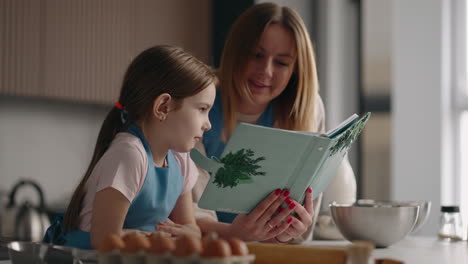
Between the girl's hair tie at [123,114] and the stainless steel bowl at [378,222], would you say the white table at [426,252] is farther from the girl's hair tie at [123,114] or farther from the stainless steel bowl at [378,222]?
the girl's hair tie at [123,114]

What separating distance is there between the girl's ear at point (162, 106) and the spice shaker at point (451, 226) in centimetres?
86

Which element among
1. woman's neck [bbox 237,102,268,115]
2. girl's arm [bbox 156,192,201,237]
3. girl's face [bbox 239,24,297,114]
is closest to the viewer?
girl's arm [bbox 156,192,201,237]

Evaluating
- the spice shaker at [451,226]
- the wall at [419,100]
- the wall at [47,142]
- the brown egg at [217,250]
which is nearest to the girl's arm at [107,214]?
the brown egg at [217,250]

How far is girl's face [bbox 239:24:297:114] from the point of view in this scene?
1.93m

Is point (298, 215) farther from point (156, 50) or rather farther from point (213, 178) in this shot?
point (156, 50)

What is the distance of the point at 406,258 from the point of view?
127 centimetres

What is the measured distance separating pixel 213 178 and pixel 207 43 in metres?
2.90

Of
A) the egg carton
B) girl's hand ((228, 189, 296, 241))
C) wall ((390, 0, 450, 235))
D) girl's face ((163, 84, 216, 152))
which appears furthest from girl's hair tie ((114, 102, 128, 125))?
wall ((390, 0, 450, 235))

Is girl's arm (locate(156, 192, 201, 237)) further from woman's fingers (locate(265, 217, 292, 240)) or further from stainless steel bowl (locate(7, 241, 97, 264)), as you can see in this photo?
stainless steel bowl (locate(7, 241, 97, 264))

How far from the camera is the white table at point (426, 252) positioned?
1.25m

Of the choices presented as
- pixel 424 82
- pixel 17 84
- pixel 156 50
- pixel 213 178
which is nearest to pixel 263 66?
pixel 156 50

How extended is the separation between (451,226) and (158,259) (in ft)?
4.17

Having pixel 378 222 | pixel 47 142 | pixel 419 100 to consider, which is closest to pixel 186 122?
pixel 378 222

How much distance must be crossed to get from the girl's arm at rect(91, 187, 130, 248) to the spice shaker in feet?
3.18
